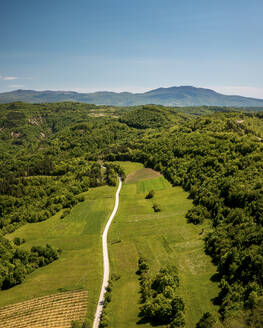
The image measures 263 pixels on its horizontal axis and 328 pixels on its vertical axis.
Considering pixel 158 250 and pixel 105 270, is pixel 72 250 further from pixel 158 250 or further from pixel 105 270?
pixel 158 250

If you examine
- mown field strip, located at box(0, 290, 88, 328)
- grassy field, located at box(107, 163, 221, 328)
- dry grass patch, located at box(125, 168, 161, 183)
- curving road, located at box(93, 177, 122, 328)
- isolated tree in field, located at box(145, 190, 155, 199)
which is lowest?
mown field strip, located at box(0, 290, 88, 328)

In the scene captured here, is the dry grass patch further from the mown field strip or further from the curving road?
the mown field strip

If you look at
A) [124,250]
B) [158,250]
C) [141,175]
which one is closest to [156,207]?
[158,250]

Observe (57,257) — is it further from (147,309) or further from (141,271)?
(147,309)

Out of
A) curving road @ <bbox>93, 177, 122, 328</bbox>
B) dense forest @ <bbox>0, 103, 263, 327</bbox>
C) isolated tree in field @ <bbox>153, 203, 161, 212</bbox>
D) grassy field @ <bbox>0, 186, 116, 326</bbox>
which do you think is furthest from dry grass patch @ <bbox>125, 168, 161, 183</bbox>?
isolated tree in field @ <bbox>153, 203, 161, 212</bbox>

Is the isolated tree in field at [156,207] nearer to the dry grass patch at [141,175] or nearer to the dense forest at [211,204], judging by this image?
the dense forest at [211,204]

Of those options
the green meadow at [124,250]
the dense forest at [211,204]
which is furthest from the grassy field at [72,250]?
the dense forest at [211,204]
